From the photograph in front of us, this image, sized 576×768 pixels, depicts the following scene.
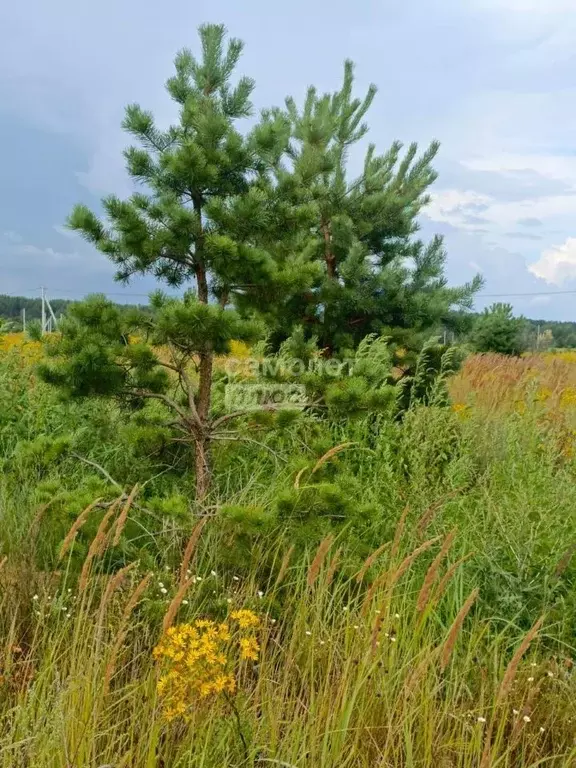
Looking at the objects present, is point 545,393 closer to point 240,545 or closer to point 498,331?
point 240,545

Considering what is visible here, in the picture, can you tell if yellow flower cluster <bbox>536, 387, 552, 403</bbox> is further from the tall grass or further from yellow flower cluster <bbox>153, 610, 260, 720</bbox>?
yellow flower cluster <bbox>153, 610, 260, 720</bbox>

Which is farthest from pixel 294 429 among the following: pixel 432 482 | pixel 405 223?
pixel 405 223

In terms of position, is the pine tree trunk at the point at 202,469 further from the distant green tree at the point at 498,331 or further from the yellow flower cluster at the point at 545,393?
the distant green tree at the point at 498,331

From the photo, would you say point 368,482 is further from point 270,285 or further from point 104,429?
point 104,429

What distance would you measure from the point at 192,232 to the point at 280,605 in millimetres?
1883

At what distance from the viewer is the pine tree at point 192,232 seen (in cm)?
321

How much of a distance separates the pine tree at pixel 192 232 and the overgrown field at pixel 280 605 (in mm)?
367

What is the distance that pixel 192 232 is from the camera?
3.36 m

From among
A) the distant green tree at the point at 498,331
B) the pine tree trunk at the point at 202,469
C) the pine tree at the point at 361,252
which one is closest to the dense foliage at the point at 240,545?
the pine tree trunk at the point at 202,469

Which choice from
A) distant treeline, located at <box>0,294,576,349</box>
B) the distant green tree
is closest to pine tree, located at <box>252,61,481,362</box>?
distant treeline, located at <box>0,294,576,349</box>

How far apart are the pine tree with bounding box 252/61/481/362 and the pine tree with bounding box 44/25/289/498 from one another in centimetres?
287

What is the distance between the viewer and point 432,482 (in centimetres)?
407

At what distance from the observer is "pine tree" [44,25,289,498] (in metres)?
3.21

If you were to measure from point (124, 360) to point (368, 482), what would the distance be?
65.1 inches
